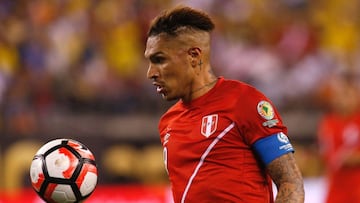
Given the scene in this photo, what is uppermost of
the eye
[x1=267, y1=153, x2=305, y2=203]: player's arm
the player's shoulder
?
the eye

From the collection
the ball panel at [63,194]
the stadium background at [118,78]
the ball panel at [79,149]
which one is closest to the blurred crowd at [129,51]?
the stadium background at [118,78]

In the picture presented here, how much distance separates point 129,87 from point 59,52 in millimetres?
1063

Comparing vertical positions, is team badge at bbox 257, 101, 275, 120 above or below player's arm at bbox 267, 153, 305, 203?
above

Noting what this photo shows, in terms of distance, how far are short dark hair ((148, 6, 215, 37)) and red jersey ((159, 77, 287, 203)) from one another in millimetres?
327

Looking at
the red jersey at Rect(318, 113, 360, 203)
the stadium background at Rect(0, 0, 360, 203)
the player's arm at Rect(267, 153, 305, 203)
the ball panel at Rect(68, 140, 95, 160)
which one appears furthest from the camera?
the stadium background at Rect(0, 0, 360, 203)

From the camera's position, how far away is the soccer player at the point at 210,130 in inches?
171

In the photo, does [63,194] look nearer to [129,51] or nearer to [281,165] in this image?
[281,165]

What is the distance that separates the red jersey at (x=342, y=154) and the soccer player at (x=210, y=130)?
4.13 metres

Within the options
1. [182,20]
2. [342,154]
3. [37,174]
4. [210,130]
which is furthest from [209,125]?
[342,154]

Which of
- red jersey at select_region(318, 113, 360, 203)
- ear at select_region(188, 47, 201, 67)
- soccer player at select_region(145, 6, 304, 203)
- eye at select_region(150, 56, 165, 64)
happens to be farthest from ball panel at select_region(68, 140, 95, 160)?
red jersey at select_region(318, 113, 360, 203)

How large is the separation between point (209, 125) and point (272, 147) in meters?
0.36

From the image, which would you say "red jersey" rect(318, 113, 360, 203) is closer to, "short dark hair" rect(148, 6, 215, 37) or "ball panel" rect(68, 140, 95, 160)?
"ball panel" rect(68, 140, 95, 160)

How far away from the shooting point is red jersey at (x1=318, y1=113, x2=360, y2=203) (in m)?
8.56

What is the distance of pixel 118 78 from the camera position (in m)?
12.9
